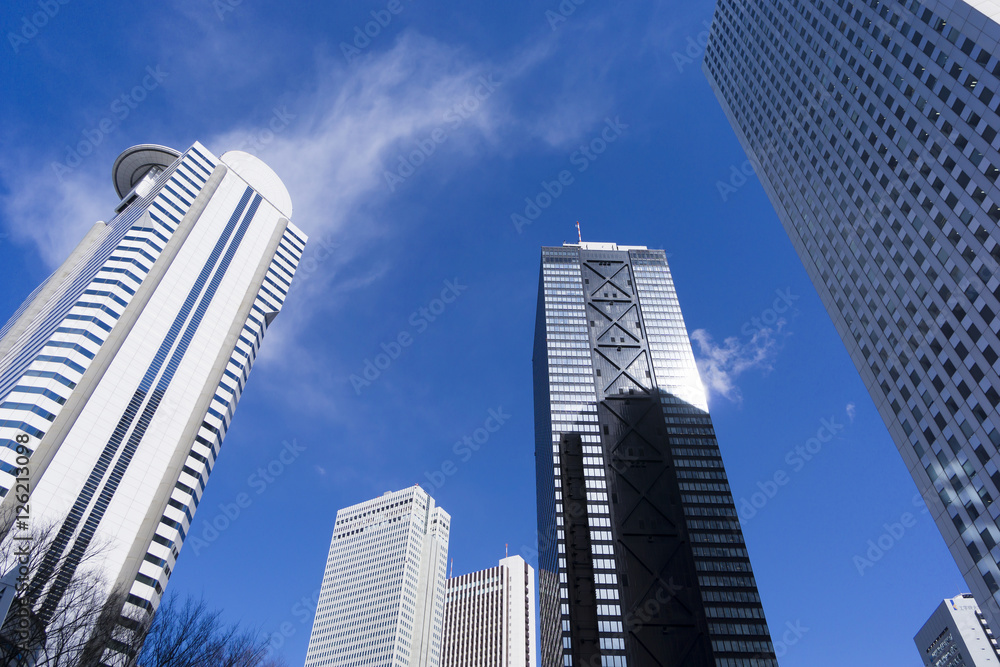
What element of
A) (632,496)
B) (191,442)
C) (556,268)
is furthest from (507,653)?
(191,442)

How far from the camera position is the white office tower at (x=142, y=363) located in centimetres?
7006

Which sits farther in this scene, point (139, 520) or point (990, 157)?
point (139, 520)

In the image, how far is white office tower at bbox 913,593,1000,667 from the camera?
156625mm

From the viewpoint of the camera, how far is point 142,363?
8438 centimetres

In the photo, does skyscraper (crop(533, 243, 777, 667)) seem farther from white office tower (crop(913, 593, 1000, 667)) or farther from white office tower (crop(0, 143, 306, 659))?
white office tower (crop(913, 593, 1000, 667))

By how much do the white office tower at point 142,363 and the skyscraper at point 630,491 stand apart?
6014 cm

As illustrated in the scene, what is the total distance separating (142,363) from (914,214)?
97.5 metres

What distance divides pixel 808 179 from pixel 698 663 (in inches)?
2966

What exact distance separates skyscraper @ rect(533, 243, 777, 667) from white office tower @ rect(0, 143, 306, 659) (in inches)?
2368

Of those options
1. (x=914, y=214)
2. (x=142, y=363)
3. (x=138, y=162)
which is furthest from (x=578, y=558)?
(x=138, y=162)

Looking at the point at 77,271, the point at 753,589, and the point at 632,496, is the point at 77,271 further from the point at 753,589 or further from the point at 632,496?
the point at 753,589

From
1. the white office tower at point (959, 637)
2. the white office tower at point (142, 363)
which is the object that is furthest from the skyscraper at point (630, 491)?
the white office tower at point (959, 637)

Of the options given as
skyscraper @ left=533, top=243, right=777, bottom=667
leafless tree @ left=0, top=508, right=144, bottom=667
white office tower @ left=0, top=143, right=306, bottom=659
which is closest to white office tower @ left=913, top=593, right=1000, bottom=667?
skyscraper @ left=533, top=243, right=777, bottom=667

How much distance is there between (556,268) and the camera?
15200 cm
